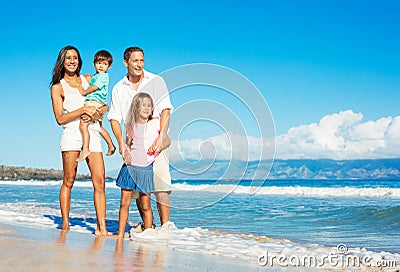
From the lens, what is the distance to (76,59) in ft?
16.2

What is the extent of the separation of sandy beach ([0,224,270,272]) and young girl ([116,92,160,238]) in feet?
1.95

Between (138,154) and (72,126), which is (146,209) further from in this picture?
(72,126)

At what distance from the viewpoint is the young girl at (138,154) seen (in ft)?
15.3

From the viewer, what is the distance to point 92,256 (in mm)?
3131

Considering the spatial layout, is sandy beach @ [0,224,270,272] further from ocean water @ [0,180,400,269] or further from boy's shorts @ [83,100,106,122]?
boy's shorts @ [83,100,106,122]

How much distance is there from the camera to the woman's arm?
471cm

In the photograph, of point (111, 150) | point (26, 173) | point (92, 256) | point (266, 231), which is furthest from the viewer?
point (26, 173)

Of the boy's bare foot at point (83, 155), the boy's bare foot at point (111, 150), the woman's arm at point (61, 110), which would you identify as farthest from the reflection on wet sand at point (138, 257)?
the woman's arm at point (61, 110)

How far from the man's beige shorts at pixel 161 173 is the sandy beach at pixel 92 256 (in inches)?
30.3

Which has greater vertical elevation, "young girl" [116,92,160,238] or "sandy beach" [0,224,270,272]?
"young girl" [116,92,160,238]

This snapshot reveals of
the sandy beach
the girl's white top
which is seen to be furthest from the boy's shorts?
the sandy beach

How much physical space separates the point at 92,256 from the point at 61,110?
2.15m

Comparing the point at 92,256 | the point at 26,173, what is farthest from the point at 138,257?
the point at 26,173

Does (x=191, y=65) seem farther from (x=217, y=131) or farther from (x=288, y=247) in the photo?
(x=288, y=247)
